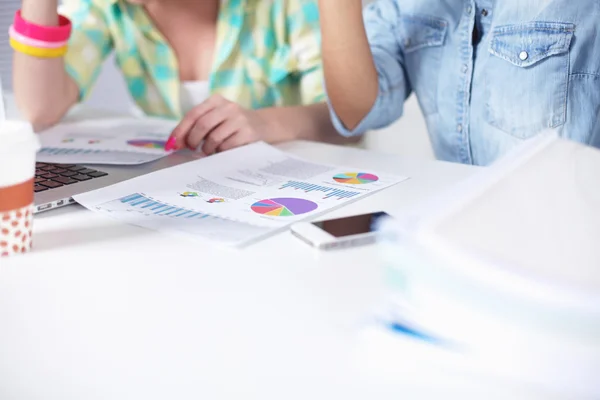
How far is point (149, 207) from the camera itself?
0.65m

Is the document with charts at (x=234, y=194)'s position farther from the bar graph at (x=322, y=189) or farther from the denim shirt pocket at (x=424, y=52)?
the denim shirt pocket at (x=424, y=52)

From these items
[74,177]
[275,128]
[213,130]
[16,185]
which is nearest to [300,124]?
[275,128]

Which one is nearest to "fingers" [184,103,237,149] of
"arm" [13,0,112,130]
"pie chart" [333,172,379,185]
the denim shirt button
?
"pie chart" [333,172,379,185]

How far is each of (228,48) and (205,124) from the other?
0.41 metres

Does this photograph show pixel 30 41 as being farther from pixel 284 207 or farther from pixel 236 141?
pixel 284 207

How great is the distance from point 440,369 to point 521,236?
9 centimetres

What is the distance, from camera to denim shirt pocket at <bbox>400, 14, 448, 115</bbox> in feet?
3.44

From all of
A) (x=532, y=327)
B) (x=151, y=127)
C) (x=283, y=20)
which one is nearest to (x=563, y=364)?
(x=532, y=327)

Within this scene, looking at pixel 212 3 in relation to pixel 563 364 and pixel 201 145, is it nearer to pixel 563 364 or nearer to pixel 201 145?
pixel 201 145

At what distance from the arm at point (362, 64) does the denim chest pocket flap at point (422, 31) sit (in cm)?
3

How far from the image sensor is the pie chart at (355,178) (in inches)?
29.5

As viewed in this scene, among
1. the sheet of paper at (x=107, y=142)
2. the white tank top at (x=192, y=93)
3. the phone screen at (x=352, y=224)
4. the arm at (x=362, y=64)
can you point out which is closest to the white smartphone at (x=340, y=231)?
the phone screen at (x=352, y=224)

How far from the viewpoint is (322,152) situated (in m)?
0.92

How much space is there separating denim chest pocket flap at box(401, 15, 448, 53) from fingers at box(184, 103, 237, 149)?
35cm
